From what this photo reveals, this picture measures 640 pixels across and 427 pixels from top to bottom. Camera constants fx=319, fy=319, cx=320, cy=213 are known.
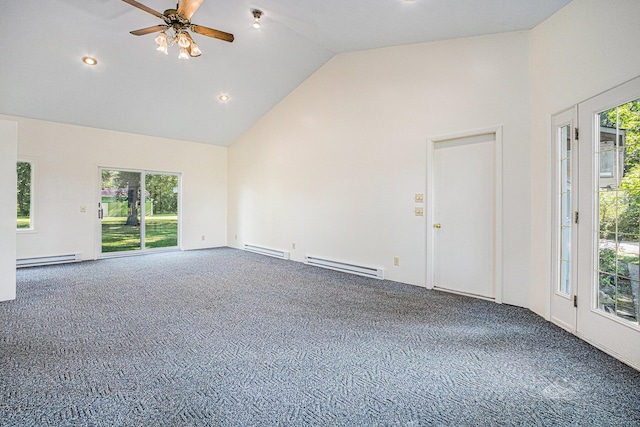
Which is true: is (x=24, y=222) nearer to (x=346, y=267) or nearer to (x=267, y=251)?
(x=267, y=251)

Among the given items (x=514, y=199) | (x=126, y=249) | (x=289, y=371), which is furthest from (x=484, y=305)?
(x=126, y=249)

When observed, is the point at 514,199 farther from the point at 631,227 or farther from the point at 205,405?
the point at 205,405

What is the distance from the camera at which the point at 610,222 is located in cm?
259

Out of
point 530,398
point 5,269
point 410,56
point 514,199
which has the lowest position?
point 530,398

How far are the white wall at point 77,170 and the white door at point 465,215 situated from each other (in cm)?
613

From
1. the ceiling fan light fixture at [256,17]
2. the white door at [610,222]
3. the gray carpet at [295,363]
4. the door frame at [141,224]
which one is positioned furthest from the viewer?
the door frame at [141,224]

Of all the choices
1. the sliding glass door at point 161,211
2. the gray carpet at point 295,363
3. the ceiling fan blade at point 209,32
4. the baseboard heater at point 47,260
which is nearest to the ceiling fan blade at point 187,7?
the ceiling fan blade at point 209,32

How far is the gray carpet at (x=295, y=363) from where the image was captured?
5.85 feet

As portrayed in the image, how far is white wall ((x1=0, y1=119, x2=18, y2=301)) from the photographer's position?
12.5 ft

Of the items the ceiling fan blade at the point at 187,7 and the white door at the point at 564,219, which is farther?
the ceiling fan blade at the point at 187,7

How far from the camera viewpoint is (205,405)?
1845mm

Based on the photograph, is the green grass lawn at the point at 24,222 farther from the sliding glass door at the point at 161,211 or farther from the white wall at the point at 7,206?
the white wall at the point at 7,206

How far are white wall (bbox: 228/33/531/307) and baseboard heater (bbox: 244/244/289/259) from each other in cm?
15

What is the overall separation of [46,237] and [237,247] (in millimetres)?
3811
